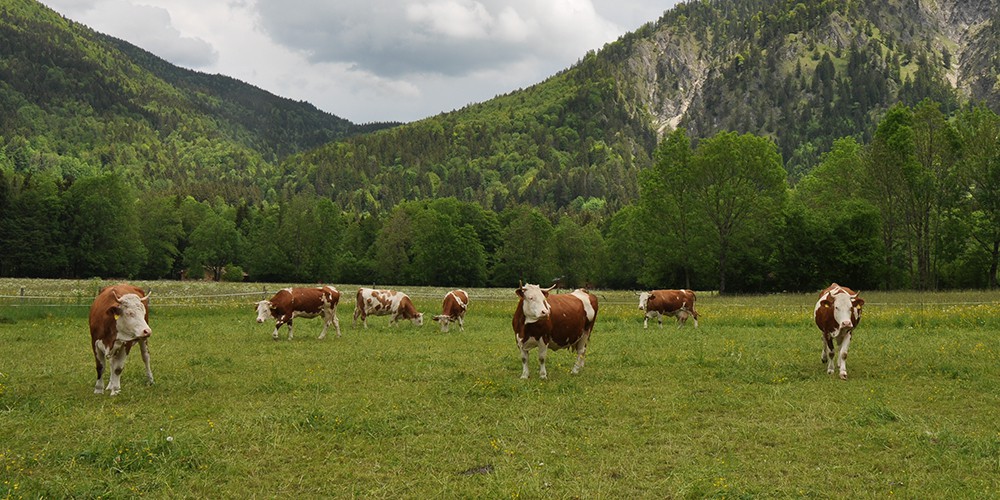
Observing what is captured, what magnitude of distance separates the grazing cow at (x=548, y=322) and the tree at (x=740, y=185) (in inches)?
1628

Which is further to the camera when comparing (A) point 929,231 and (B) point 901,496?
(A) point 929,231

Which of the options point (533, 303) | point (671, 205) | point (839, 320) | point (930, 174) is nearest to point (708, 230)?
point (671, 205)

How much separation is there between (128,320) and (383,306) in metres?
17.8

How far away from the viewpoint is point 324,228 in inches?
4040

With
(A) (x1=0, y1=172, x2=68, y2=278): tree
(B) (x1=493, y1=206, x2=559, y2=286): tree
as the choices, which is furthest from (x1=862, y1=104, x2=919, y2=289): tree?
(A) (x1=0, y1=172, x2=68, y2=278): tree

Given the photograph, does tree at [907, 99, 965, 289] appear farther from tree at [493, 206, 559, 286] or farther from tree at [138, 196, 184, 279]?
tree at [138, 196, 184, 279]

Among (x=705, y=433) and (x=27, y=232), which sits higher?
(x=27, y=232)

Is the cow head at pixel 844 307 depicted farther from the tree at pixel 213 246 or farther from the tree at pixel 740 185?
the tree at pixel 213 246

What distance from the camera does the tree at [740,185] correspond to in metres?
52.6

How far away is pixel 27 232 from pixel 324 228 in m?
40.1

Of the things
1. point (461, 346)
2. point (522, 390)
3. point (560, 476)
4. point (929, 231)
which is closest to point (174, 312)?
point (461, 346)

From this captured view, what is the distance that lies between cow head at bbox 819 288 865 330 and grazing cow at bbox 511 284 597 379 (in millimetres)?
6223

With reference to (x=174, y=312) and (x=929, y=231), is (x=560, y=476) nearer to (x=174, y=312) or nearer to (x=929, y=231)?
(x=174, y=312)

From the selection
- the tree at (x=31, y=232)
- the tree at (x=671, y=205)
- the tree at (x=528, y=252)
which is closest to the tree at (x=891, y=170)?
→ the tree at (x=671, y=205)
